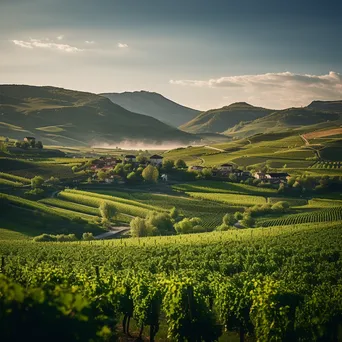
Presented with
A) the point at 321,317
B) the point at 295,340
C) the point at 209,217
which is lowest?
the point at 209,217

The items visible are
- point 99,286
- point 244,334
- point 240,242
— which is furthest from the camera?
point 240,242

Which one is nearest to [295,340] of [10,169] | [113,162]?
[10,169]

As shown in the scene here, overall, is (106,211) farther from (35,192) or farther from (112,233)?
(35,192)

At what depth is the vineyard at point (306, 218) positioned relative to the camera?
110125 mm

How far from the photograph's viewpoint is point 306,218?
112 m

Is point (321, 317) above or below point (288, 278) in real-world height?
above

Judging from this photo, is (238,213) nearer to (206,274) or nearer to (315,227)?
(315,227)

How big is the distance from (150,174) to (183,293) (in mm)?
130195

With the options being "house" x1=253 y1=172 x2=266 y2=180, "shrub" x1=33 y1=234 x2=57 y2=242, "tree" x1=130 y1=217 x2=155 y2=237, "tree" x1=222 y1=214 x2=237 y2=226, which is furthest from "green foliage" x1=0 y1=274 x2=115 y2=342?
"house" x1=253 y1=172 x2=266 y2=180

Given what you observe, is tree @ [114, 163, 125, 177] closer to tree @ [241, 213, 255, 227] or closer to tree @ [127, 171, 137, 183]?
tree @ [127, 171, 137, 183]

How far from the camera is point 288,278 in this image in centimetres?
4800

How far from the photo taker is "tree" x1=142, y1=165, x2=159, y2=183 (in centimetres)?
15938

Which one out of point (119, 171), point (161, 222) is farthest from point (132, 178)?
point (161, 222)

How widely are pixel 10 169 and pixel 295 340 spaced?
6026 inches
